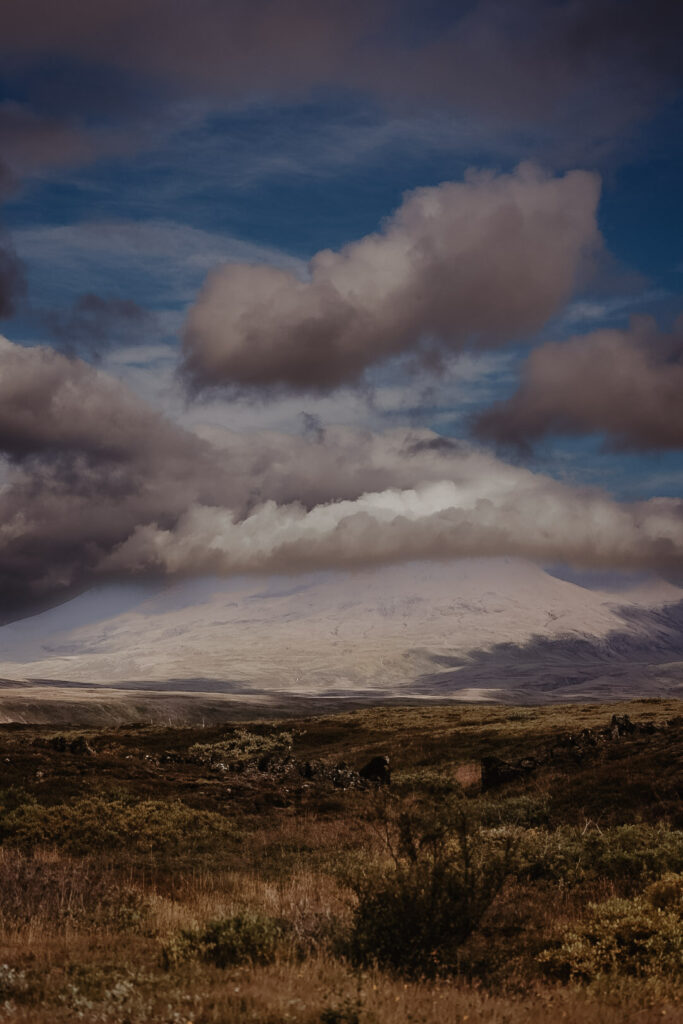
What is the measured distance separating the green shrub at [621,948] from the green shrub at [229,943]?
3683 mm

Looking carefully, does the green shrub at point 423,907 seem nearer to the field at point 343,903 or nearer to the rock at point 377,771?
the field at point 343,903

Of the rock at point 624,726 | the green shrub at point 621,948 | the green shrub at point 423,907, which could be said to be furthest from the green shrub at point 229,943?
the rock at point 624,726

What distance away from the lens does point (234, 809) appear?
92.2ft

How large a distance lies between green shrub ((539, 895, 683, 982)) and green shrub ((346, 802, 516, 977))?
3.82 feet

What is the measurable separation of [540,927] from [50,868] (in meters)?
9.51

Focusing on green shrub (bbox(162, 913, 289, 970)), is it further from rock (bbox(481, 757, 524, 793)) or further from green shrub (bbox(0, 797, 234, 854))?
rock (bbox(481, 757, 524, 793))

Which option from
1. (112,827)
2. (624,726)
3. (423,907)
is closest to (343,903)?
(423,907)

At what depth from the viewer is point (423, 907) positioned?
34.7 ft

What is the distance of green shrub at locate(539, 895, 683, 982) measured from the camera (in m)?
10.1

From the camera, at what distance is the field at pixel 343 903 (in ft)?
27.1

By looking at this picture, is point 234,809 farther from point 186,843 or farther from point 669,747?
point 669,747

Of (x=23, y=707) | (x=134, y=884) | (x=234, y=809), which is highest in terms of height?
(x=134, y=884)

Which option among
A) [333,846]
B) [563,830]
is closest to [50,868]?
[333,846]

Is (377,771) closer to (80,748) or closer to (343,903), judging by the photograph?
(80,748)
